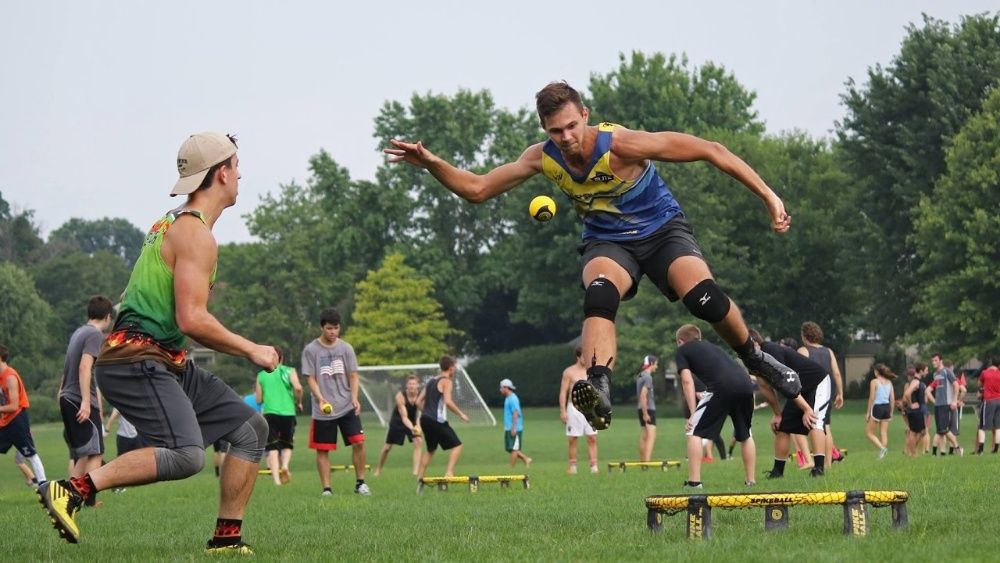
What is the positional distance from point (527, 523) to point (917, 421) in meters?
16.3

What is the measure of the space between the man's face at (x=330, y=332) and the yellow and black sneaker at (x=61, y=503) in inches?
366

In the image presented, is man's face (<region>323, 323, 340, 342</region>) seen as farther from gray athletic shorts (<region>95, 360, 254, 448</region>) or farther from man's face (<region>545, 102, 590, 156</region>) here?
gray athletic shorts (<region>95, 360, 254, 448</region>)

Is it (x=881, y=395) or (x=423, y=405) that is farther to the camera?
(x=881, y=395)

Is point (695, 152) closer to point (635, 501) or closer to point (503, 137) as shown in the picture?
point (635, 501)

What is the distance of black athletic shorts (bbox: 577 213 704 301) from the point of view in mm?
9133

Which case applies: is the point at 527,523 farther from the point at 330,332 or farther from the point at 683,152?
the point at 330,332

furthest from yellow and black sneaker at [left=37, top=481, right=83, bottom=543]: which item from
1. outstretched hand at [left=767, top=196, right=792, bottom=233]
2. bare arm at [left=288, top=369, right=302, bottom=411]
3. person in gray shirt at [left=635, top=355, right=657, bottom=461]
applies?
person in gray shirt at [left=635, top=355, right=657, bottom=461]

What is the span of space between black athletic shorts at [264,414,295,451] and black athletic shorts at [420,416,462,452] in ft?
6.64

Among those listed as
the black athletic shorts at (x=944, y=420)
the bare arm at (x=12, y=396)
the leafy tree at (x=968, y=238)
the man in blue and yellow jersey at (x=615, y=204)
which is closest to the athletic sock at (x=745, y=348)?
the man in blue and yellow jersey at (x=615, y=204)

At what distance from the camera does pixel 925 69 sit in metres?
51.8

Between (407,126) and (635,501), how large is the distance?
71.3 metres

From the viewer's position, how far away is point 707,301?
8992 millimetres

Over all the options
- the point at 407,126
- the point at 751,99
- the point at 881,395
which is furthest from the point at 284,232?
the point at 881,395

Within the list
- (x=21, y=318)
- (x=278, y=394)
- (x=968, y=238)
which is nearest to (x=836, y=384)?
(x=278, y=394)
